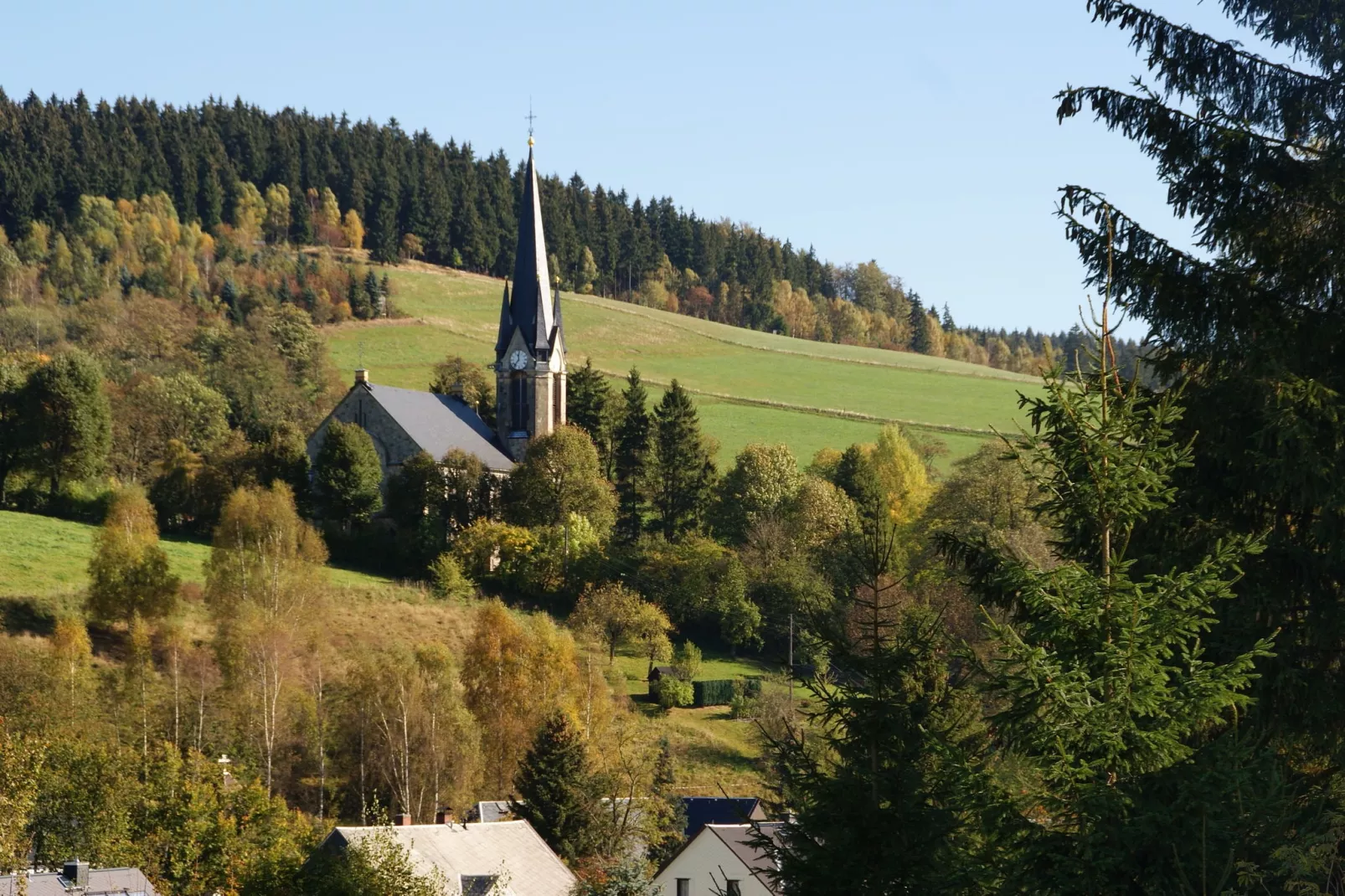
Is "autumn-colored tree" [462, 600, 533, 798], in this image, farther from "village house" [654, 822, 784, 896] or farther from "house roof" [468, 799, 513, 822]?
"village house" [654, 822, 784, 896]

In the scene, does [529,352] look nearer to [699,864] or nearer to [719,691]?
[719,691]

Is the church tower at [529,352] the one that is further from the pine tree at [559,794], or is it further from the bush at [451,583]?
the pine tree at [559,794]

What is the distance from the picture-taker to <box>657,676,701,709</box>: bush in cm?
6197

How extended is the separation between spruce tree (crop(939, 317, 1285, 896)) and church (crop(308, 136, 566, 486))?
2910 inches

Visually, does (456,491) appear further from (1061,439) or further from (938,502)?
(1061,439)

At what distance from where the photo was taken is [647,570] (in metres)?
74.6

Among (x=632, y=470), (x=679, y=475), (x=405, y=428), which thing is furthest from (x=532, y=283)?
(x=679, y=475)

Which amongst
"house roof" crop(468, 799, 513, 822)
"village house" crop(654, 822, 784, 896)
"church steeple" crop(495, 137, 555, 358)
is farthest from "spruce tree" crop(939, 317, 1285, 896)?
"church steeple" crop(495, 137, 555, 358)

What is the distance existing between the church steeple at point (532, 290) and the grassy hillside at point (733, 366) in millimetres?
13155

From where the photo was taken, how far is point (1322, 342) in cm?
1414

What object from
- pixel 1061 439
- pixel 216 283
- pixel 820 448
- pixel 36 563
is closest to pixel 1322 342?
pixel 1061 439

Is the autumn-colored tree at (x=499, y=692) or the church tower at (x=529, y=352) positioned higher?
the church tower at (x=529, y=352)

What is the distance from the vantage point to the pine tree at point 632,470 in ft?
277

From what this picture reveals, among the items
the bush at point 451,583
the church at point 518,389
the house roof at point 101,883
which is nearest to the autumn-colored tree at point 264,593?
the bush at point 451,583
